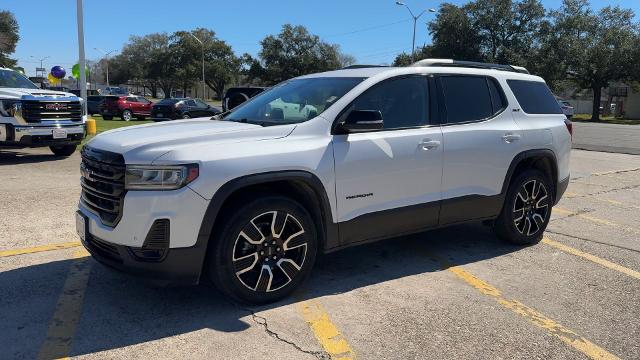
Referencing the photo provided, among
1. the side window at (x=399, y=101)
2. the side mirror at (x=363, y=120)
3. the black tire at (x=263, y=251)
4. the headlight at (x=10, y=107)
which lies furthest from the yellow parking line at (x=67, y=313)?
the headlight at (x=10, y=107)

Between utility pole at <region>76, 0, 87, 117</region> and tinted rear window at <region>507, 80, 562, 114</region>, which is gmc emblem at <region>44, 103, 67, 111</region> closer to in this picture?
utility pole at <region>76, 0, 87, 117</region>

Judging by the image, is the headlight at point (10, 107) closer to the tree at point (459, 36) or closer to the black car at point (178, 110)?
the black car at point (178, 110)

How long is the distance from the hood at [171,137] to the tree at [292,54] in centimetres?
6951

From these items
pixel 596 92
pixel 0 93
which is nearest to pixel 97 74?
pixel 596 92

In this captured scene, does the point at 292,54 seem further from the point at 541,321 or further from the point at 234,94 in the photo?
the point at 541,321

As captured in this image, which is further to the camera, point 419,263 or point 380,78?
point 419,263

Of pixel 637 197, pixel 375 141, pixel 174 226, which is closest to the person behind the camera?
pixel 174 226

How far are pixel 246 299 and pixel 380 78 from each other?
2.10 meters

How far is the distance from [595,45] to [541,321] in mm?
51634

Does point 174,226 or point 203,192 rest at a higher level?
point 203,192

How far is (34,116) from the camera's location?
10508 millimetres

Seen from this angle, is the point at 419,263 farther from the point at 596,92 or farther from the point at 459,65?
the point at 596,92

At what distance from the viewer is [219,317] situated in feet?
12.4

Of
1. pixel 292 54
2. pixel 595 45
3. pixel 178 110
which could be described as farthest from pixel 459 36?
pixel 178 110
